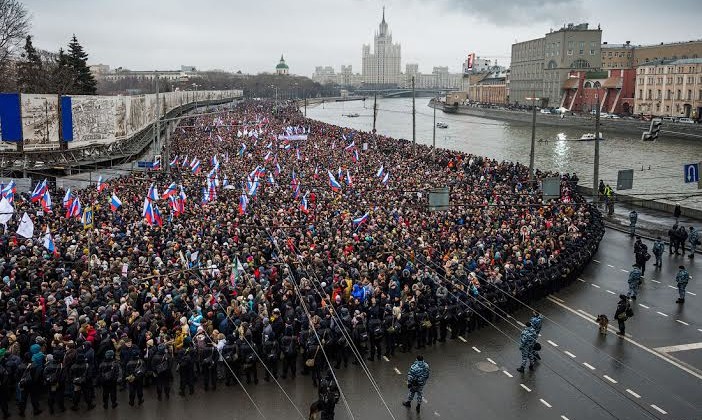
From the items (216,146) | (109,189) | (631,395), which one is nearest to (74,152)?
(109,189)

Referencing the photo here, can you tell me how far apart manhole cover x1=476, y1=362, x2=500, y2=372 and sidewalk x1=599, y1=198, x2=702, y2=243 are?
1353cm

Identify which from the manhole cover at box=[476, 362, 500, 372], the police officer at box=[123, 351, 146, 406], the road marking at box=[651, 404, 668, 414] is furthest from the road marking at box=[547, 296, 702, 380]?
the police officer at box=[123, 351, 146, 406]

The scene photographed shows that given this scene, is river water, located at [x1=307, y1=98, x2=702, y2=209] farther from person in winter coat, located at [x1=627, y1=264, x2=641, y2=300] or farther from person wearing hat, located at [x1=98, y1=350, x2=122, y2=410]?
person wearing hat, located at [x1=98, y1=350, x2=122, y2=410]

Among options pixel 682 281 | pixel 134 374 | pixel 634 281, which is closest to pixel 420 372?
pixel 134 374

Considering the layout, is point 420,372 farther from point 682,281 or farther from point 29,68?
point 29,68

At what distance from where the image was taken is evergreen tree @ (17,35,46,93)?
48.5 m

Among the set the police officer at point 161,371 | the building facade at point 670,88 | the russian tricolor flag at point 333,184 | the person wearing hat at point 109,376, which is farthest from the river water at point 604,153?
the person wearing hat at point 109,376

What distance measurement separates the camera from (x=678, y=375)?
11.8m

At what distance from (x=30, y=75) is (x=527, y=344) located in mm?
50127

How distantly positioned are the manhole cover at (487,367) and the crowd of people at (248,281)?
1329mm

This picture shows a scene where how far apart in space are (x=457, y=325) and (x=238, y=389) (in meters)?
5.04

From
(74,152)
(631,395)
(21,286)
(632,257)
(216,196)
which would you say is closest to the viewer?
(631,395)

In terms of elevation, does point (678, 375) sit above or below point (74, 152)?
below

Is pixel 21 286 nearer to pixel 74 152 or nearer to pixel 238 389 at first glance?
pixel 238 389
